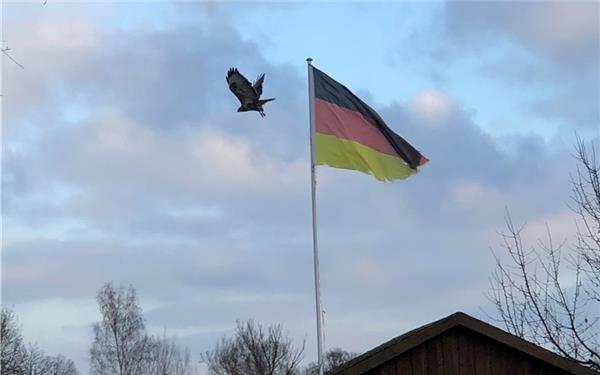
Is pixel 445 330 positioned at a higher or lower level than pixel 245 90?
lower

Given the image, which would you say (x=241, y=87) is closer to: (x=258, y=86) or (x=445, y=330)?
(x=258, y=86)

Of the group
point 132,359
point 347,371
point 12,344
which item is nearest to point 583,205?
point 347,371

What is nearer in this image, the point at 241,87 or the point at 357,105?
the point at 241,87

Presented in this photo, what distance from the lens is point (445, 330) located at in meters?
12.1

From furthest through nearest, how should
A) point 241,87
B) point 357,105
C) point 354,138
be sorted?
point 357,105 < point 354,138 < point 241,87

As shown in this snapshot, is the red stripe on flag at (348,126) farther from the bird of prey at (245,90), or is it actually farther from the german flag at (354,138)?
the bird of prey at (245,90)

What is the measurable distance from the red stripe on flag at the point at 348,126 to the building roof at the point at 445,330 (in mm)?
2586

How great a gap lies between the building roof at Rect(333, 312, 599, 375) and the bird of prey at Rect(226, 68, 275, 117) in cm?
356

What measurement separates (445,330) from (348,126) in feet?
10.2

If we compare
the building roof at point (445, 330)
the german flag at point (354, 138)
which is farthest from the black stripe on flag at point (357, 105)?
the building roof at point (445, 330)

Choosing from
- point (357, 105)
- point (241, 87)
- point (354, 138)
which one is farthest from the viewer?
point (357, 105)

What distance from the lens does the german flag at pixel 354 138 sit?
1244cm

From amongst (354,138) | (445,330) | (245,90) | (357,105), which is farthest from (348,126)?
(445,330)

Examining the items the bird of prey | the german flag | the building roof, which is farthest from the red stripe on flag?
the building roof
